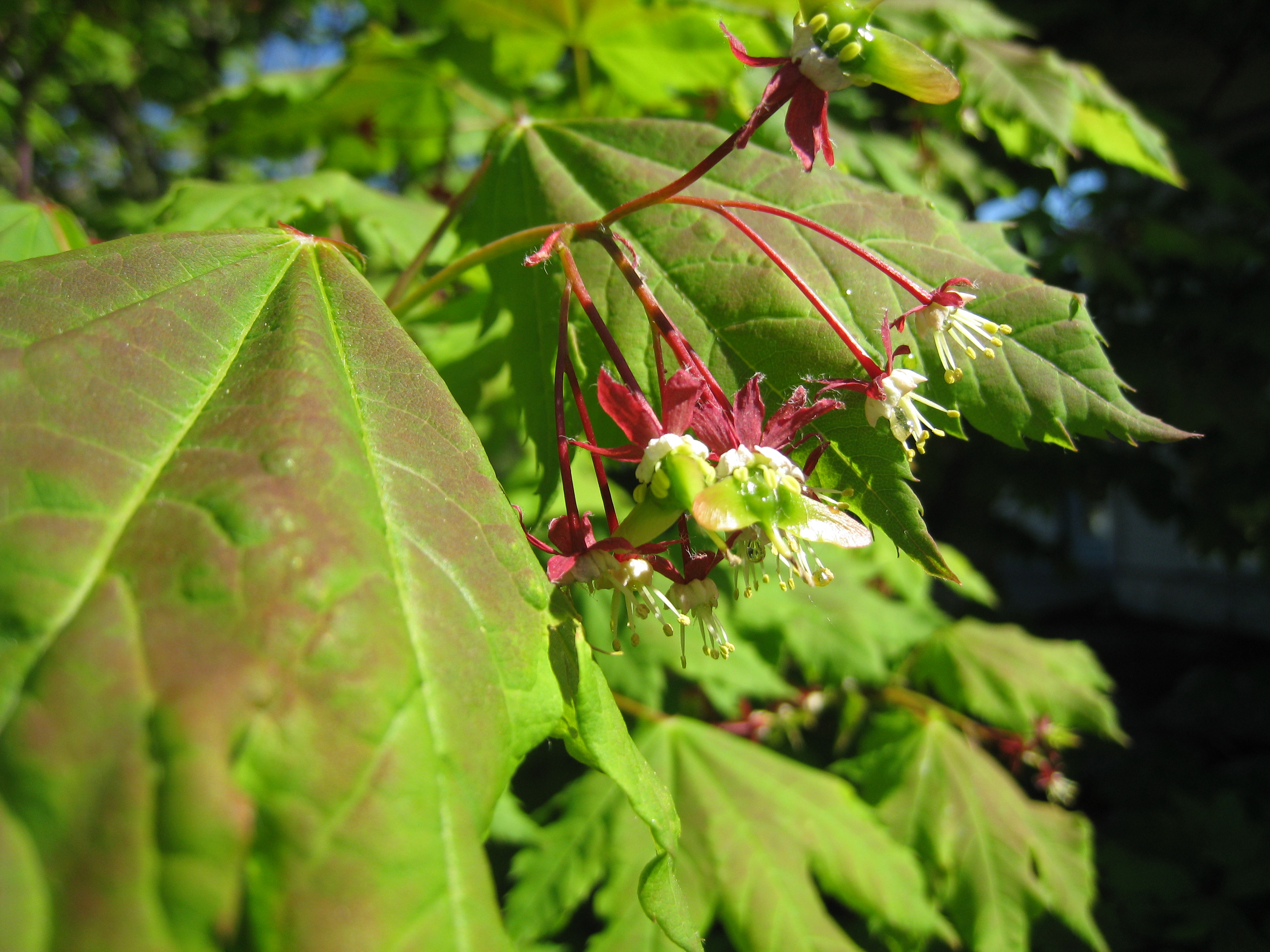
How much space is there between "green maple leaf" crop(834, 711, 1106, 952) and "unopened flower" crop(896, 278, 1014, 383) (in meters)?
2.02

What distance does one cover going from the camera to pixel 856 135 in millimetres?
2572

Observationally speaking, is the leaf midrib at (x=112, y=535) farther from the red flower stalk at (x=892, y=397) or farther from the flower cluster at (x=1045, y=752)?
the flower cluster at (x=1045, y=752)

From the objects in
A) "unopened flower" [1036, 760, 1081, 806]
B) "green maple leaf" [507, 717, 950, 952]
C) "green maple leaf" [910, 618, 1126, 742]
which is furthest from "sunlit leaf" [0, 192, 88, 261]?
"unopened flower" [1036, 760, 1081, 806]

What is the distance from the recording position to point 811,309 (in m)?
1.00

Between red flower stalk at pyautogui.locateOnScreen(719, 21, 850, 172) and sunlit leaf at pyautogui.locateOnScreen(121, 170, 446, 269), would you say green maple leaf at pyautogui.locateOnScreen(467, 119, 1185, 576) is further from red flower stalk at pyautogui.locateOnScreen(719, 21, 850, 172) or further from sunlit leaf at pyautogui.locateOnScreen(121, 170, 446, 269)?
sunlit leaf at pyautogui.locateOnScreen(121, 170, 446, 269)

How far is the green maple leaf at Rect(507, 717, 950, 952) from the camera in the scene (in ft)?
6.35

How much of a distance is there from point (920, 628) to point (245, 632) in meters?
2.77

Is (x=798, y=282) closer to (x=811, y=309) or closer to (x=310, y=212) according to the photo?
(x=811, y=309)

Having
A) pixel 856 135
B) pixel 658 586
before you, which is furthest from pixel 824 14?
pixel 856 135

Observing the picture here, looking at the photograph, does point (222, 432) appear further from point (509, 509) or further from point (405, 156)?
point (405, 156)

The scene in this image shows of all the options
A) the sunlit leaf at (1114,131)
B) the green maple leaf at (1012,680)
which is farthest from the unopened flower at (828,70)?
the green maple leaf at (1012,680)

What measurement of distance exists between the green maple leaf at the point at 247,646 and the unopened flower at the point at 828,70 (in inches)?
18.8

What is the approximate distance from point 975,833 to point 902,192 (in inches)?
77.1

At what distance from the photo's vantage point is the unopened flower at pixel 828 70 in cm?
84
